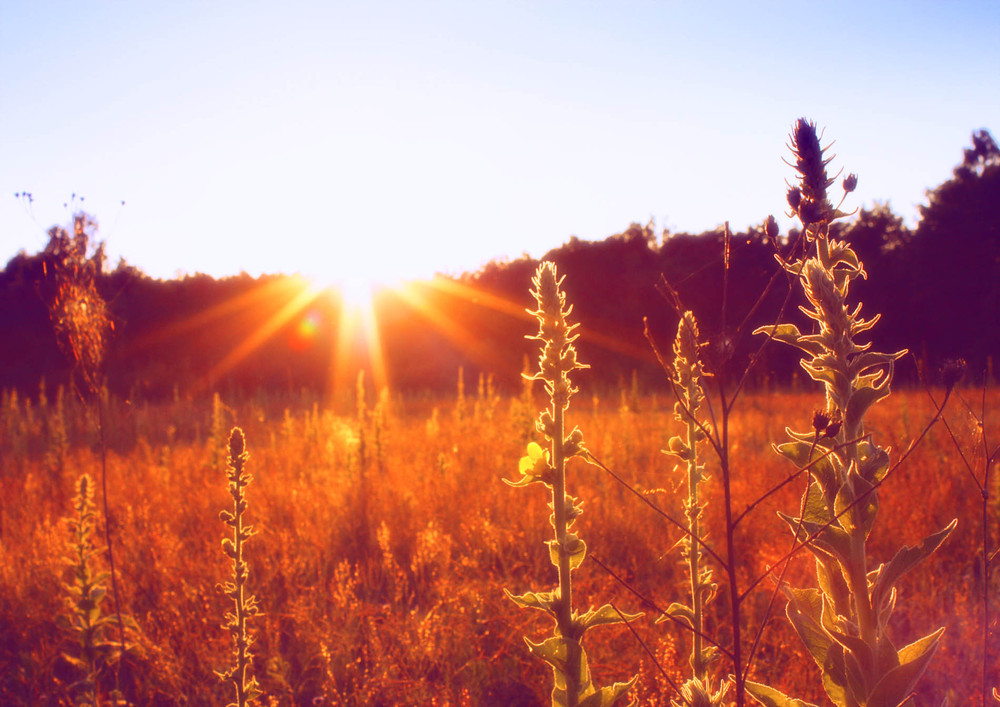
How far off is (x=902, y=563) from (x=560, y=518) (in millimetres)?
607

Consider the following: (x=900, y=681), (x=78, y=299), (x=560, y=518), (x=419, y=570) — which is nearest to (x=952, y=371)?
(x=900, y=681)

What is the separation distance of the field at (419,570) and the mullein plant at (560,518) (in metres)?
0.20

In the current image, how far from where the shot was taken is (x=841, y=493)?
1.03 metres

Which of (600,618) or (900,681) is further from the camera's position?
(600,618)

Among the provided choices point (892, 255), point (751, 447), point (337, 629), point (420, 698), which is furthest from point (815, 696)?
point (892, 255)

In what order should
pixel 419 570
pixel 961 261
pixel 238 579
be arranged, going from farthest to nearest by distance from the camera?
pixel 961 261
pixel 419 570
pixel 238 579

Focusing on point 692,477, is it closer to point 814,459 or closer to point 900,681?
point 814,459

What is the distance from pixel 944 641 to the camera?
9.06 feet

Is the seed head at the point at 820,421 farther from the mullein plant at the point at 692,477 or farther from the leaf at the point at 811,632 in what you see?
the mullein plant at the point at 692,477

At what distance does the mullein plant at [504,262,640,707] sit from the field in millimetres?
201

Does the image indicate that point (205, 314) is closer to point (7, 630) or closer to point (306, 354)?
point (306, 354)

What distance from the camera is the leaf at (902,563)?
98cm

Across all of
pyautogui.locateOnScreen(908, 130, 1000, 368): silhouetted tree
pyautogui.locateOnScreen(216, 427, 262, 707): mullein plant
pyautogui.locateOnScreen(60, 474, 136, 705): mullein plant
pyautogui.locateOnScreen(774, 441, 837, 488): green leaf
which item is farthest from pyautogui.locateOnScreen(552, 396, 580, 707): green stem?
pyautogui.locateOnScreen(908, 130, 1000, 368): silhouetted tree

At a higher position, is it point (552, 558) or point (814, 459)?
point (814, 459)
